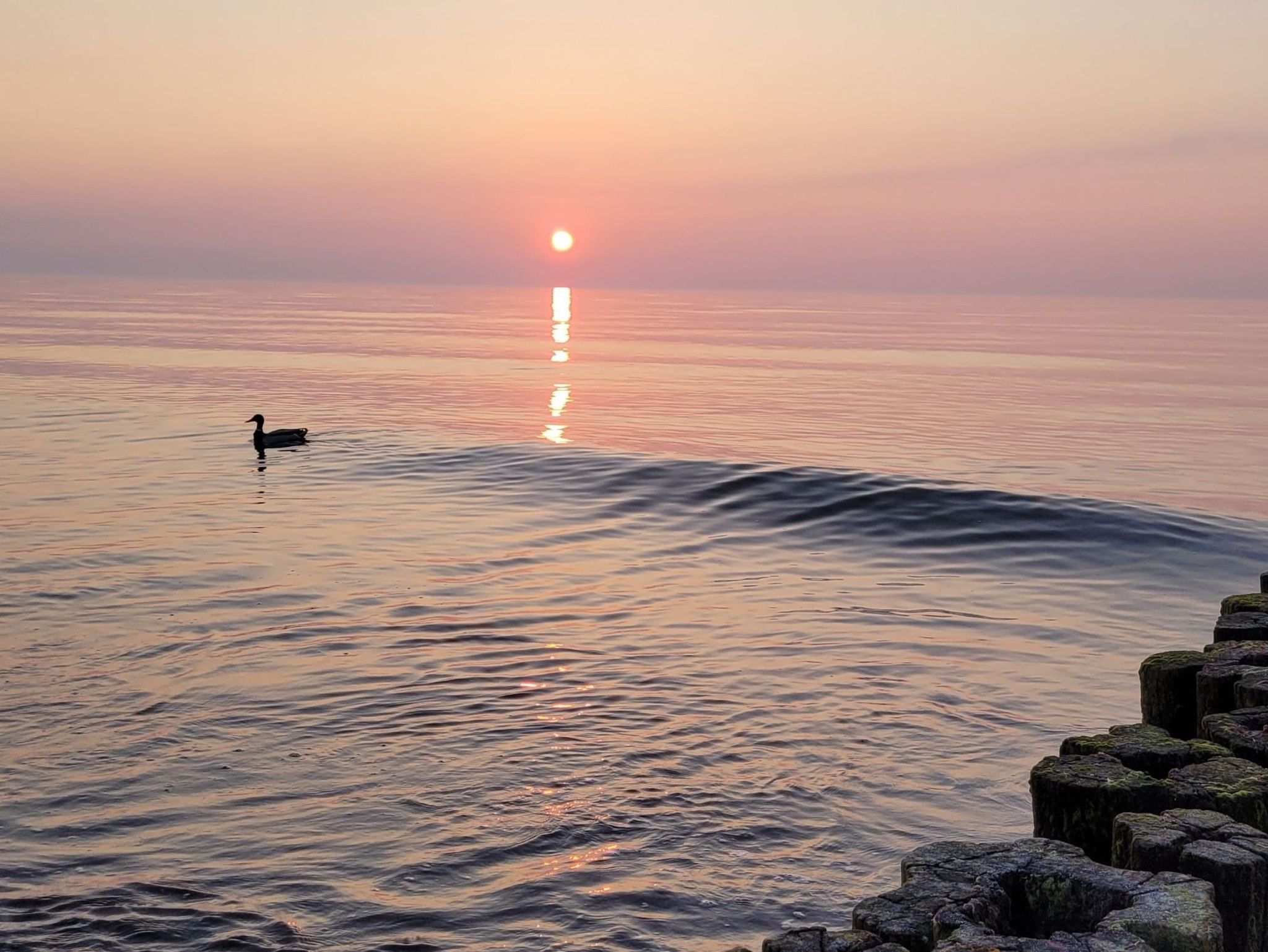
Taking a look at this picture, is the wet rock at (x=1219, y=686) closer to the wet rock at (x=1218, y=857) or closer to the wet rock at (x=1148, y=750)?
the wet rock at (x=1148, y=750)

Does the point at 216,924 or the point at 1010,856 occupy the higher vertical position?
the point at 1010,856

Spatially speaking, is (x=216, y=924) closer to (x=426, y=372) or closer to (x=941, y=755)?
(x=941, y=755)

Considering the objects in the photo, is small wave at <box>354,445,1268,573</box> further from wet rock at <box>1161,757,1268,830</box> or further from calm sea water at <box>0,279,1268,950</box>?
wet rock at <box>1161,757,1268,830</box>

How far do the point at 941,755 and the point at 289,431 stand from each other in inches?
993

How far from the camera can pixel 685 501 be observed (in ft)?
86.6

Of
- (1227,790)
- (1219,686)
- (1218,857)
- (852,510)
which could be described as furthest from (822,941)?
(852,510)

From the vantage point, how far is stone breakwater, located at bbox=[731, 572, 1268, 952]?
4633 millimetres

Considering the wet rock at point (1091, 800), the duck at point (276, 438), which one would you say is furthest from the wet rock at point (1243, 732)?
the duck at point (276, 438)

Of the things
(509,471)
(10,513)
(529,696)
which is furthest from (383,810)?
(509,471)

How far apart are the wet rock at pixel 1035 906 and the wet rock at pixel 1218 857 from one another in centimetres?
15

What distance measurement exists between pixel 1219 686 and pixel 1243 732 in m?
0.99

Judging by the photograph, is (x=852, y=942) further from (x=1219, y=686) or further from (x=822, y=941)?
(x=1219, y=686)

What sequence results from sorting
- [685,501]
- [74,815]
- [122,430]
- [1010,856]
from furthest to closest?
[122,430] → [685,501] → [74,815] → [1010,856]

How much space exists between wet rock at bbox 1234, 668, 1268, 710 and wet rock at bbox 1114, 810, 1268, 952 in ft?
6.07
